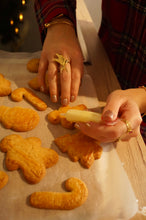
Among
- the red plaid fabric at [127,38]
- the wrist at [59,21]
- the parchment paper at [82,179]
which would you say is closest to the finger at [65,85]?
the parchment paper at [82,179]

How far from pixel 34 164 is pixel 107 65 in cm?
62

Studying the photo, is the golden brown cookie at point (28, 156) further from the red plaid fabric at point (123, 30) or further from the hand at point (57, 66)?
the red plaid fabric at point (123, 30)

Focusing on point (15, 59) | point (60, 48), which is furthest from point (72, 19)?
point (15, 59)

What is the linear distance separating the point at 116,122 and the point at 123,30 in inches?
20.7

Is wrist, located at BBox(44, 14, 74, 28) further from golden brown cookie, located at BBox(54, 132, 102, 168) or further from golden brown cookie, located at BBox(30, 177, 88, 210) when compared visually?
golden brown cookie, located at BBox(30, 177, 88, 210)

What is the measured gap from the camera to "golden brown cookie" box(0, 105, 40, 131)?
0.67 m

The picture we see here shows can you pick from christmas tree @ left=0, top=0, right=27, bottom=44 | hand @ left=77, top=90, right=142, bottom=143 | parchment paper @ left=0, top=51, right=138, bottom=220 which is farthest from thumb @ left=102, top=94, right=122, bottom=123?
christmas tree @ left=0, top=0, right=27, bottom=44

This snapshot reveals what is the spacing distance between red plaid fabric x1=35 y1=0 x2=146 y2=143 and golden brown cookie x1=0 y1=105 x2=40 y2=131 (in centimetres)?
39

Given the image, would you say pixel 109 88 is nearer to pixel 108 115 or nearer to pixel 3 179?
pixel 108 115

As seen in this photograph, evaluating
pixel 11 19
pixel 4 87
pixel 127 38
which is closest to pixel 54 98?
pixel 4 87

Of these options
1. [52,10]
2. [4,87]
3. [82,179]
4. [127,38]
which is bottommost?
[82,179]

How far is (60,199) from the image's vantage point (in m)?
0.53

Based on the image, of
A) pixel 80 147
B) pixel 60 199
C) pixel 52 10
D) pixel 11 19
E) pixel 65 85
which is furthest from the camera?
pixel 11 19

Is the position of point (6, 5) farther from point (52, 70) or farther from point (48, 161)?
point (48, 161)
